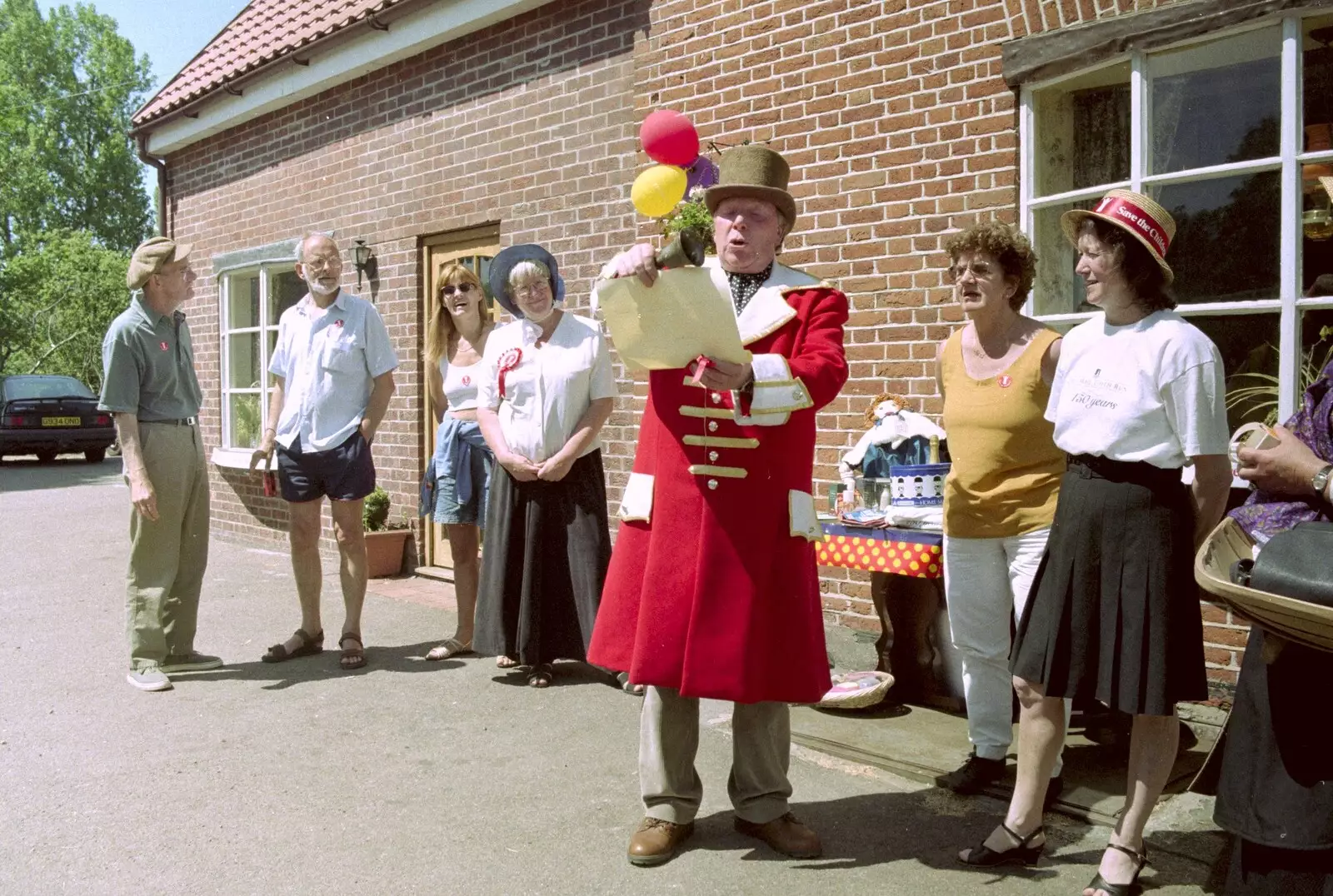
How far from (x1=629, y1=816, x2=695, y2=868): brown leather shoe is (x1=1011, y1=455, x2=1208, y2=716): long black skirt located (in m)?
1.18

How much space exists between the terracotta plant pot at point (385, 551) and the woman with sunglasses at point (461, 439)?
2.38 m

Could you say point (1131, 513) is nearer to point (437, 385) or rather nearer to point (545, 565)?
point (545, 565)

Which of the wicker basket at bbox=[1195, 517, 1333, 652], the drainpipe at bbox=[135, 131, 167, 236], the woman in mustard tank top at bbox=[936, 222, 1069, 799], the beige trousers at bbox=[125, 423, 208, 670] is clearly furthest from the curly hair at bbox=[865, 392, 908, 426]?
the drainpipe at bbox=[135, 131, 167, 236]

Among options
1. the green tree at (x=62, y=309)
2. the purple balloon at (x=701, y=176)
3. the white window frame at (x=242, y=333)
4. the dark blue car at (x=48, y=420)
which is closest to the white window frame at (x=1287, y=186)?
the purple balloon at (x=701, y=176)

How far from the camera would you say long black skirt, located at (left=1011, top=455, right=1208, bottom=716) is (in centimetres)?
305

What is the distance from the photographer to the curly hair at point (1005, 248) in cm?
387

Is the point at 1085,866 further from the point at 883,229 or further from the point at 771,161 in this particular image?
the point at 883,229

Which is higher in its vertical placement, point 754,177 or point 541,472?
point 754,177

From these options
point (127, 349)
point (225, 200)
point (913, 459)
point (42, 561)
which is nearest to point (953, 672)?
point (913, 459)

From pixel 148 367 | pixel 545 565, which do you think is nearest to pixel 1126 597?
pixel 545 565

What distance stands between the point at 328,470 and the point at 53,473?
57.3 ft

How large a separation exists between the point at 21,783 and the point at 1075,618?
369 centimetres

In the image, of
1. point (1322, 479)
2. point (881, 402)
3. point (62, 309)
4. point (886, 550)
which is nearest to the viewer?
point (1322, 479)

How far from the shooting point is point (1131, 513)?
3098mm
